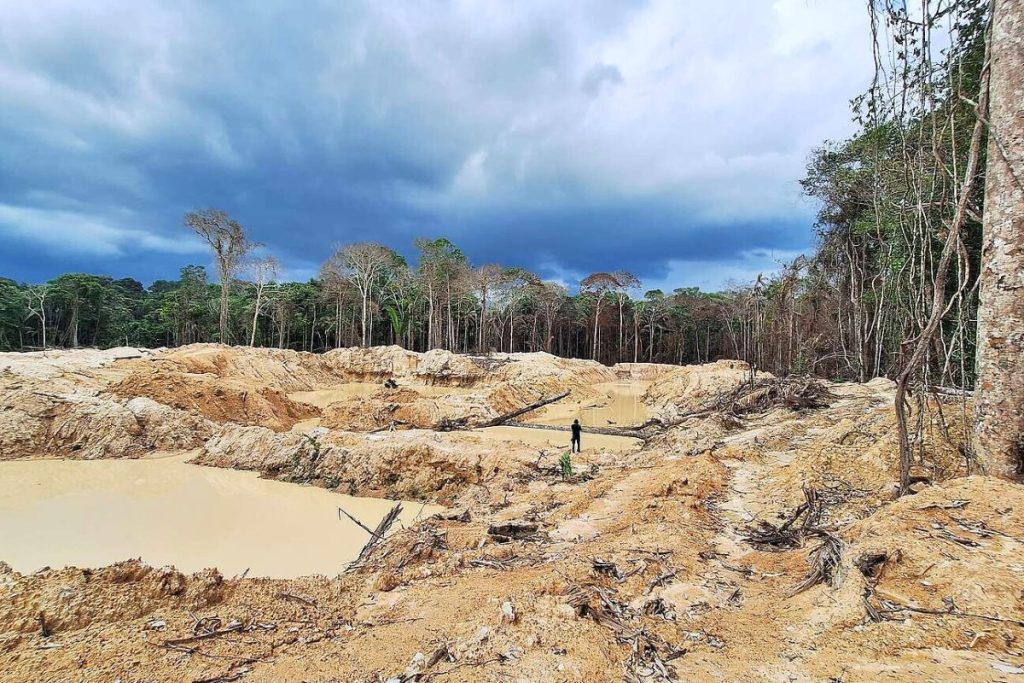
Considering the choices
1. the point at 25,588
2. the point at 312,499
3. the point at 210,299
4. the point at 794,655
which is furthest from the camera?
the point at 210,299

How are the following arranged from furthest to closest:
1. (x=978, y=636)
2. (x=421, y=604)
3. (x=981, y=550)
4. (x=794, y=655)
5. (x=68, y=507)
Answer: (x=68, y=507)
(x=421, y=604)
(x=981, y=550)
(x=794, y=655)
(x=978, y=636)

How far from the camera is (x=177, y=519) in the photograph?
8.20m

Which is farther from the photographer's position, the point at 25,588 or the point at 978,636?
the point at 25,588

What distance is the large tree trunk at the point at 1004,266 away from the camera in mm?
3307

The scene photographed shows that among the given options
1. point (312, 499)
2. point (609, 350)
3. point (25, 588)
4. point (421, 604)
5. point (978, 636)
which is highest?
point (609, 350)

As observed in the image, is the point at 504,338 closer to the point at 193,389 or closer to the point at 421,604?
the point at 193,389

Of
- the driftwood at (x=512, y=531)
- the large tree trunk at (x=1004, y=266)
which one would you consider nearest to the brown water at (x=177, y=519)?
the driftwood at (x=512, y=531)

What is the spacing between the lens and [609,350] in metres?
52.9

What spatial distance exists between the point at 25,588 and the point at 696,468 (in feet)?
25.2

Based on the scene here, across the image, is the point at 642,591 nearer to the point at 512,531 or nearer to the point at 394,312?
the point at 512,531

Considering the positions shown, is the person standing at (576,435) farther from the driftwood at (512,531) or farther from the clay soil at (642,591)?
the driftwood at (512,531)

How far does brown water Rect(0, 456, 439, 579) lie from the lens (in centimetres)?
651

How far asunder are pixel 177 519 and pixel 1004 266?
1178cm

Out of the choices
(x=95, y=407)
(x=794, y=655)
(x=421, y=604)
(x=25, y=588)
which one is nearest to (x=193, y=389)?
(x=95, y=407)
